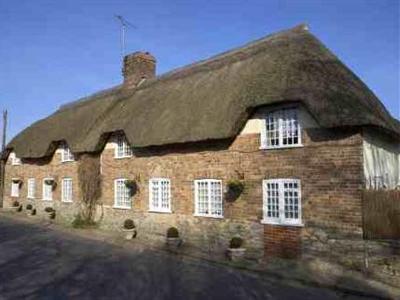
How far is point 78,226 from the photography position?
23.2 meters

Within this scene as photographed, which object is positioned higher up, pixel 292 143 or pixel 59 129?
pixel 59 129

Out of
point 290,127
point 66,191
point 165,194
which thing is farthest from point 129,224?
point 290,127

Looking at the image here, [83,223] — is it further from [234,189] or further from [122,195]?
[234,189]

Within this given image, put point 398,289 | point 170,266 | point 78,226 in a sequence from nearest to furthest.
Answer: point 398,289 → point 170,266 → point 78,226

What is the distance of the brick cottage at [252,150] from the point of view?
13.1 meters

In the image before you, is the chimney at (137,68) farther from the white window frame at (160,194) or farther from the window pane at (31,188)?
the window pane at (31,188)

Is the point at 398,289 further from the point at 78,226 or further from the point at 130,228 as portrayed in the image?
the point at 78,226

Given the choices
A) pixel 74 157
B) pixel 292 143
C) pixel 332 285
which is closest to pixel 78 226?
pixel 74 157

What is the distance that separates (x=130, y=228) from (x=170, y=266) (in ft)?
21.6

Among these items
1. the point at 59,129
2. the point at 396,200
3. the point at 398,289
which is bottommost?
the point at 398,289

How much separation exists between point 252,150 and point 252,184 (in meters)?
1.13

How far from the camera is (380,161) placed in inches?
580

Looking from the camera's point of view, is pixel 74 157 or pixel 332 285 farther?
pixel 74 157

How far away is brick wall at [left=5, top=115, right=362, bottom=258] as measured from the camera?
12898mm
